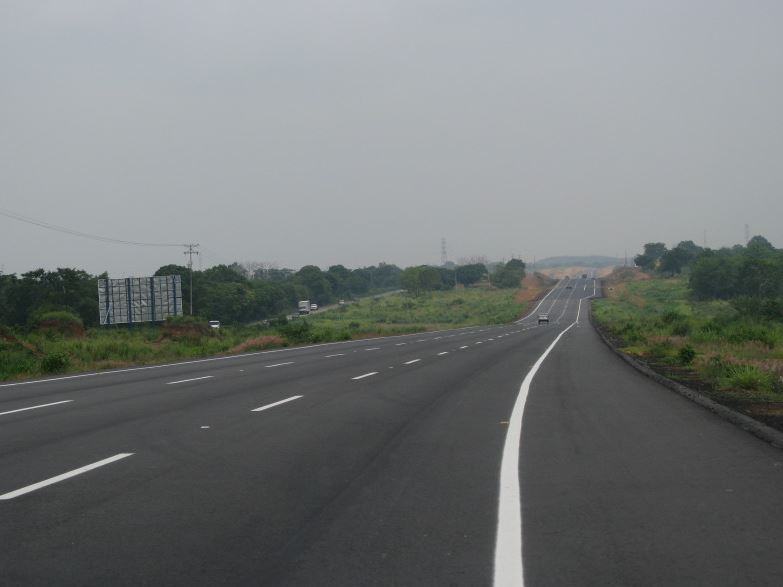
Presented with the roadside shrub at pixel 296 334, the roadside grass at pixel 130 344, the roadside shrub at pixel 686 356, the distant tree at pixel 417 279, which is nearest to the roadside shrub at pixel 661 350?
the roadside shrub at pixel 686 356

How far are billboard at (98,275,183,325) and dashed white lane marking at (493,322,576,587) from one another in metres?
50.9

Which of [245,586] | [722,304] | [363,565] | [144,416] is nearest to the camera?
[245,586]

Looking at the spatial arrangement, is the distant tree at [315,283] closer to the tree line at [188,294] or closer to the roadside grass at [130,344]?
the tree line at [188,294]

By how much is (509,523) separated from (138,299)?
182 ft

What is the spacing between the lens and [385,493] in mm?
7641

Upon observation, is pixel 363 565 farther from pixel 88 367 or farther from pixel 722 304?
pixel 722 304

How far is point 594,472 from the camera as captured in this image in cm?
862

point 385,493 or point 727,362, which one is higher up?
point 385,493

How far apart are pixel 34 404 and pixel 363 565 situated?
477 inches

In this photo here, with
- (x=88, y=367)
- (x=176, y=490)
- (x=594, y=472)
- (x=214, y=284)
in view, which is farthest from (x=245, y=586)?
(x=214, y=284)

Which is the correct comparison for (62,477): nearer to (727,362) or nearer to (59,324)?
(727,362)

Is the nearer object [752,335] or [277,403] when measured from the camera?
[277,403]

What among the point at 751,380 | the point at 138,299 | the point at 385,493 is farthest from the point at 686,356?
the point at 138,299

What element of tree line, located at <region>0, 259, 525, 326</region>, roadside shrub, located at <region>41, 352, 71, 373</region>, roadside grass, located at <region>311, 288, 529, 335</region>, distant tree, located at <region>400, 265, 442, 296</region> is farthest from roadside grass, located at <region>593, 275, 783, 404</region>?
distant tree, located at <region>400, 265, 442, 296</region>
